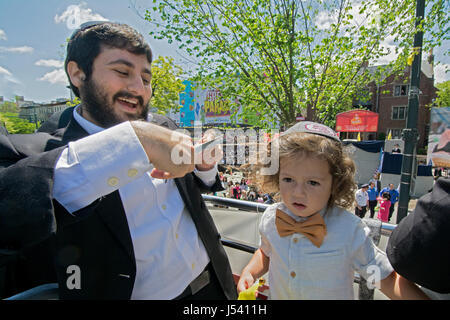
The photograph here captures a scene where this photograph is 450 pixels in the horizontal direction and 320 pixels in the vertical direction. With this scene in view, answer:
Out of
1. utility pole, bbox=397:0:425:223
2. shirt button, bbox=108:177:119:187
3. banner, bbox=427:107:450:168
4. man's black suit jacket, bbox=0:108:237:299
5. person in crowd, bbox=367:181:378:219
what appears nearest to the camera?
man's black suit jacket, bbox=0:108:237:299

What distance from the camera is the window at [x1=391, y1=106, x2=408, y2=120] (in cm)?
3058

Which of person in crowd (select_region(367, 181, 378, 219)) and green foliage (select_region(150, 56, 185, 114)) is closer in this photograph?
person in crowd (select_region(367, 181, 378, 219))

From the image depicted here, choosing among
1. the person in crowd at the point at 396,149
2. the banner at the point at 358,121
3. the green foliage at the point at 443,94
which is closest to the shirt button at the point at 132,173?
the banner at the point at 358,121

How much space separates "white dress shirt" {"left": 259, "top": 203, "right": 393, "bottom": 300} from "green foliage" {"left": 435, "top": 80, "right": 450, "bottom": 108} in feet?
118

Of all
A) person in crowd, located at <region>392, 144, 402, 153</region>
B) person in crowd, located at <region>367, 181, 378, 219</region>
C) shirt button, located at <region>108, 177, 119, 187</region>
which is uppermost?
shirt button, located at <region>108, 177, 119, 187</region>

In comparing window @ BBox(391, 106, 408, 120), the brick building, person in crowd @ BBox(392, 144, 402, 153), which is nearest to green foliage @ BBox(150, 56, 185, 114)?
person in crowd @ BBox(392, 144, 402, 153)

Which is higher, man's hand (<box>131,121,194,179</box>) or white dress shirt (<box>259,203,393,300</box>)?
man's hand (<box>131,121,194,179</box>)

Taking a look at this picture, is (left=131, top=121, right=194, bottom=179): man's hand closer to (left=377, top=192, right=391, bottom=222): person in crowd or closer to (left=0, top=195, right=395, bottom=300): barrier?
(left=0, top=195, right=395, bottom=300): barrier

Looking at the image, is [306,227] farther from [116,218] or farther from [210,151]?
[116,218]

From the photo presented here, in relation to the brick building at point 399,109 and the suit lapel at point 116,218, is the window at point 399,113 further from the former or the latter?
the suit lapel at point 116,218

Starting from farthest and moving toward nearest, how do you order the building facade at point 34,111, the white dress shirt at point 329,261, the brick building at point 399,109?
the brick building at point 399,109 → the building facade at point 34,111 → the white dress shirt at point 329,261

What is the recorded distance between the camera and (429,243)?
77cm

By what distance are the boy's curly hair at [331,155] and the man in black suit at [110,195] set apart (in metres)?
0.54

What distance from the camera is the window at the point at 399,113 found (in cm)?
3058
